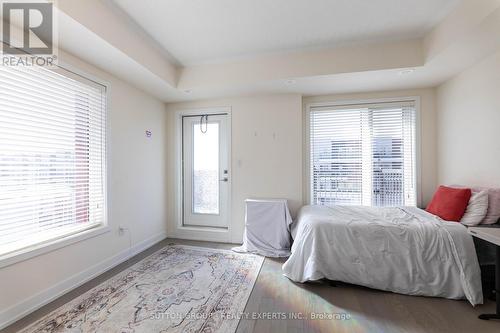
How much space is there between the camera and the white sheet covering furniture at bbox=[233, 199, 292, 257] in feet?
10.3

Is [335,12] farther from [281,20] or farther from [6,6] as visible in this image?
[6,6]

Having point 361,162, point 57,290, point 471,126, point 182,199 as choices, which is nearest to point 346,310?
point 361,162

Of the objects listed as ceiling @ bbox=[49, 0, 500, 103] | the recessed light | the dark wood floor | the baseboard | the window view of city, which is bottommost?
the dark wood floor

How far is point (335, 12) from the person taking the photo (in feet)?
6.95

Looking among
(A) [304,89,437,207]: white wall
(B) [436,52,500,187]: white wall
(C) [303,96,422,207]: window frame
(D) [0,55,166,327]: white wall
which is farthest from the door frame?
(B) [436,52,500,187]: white wall

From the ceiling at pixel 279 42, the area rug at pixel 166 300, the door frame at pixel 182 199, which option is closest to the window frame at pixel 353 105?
the ceiling at pixel 279 42

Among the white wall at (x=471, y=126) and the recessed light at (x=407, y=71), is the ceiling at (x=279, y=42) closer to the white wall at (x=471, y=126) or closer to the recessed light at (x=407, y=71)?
the recessed light at (x=407, y=71)

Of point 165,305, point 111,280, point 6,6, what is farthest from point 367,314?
point 6,6

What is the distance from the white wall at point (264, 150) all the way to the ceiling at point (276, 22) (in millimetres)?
887

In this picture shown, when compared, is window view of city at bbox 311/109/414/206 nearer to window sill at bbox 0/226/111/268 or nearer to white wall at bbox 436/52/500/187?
white wall at bbox 436/52/500/187

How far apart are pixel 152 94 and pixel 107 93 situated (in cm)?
87

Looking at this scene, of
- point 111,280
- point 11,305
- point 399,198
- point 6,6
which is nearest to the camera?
point 6,6

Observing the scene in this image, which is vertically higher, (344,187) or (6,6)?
(6,6)

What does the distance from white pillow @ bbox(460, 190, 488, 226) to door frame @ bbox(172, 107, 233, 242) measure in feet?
9.51
